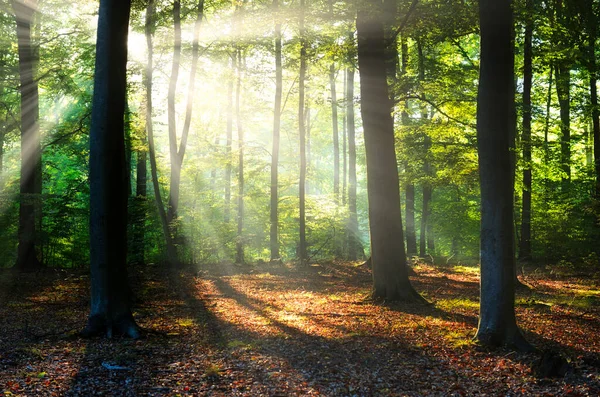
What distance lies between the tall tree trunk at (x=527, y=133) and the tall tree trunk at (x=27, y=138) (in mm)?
14722

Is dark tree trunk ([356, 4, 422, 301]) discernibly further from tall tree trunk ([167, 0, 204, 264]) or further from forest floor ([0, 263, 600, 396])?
tall tree trunk ([167, 0, 204, 264])

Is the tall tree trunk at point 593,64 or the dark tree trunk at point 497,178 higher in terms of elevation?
the tall tree trunk at point 593,64

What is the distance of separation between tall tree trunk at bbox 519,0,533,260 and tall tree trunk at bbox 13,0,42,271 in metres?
14.7

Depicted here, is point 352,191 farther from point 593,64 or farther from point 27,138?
point 27,138

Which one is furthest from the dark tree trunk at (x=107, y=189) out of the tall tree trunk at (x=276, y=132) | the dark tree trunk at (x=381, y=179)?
the tall tree trunk at (x=276, y=132)

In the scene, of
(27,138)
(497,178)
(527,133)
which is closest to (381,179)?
(497,178)

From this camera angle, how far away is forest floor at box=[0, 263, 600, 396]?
17.8 feet

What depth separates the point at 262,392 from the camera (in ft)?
17.4

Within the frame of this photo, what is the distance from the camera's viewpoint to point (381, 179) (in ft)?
34.7

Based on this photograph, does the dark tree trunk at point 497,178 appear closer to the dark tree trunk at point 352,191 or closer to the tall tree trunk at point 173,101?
the tall tree trunk at point 173,101

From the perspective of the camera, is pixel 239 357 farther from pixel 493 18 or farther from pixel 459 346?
pixel 493 18

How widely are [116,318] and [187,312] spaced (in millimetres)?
2590

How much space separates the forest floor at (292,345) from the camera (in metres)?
5.44

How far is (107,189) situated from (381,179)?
18.3 feet
